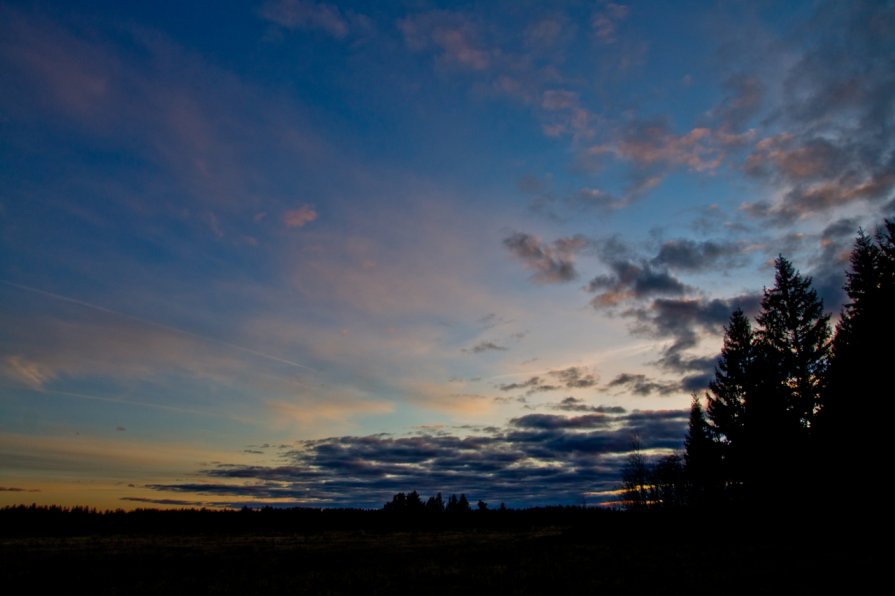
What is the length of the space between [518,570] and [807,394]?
2295 cm

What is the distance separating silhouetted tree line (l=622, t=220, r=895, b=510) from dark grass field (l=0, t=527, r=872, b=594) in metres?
4.16

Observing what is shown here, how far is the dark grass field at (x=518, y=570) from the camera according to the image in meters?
17.2

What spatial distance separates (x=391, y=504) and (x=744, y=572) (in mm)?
192437

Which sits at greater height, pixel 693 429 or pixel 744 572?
pixel 693 429

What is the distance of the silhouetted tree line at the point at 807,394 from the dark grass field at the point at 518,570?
164 inches

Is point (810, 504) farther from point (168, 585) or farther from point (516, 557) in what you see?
point (168, 585)

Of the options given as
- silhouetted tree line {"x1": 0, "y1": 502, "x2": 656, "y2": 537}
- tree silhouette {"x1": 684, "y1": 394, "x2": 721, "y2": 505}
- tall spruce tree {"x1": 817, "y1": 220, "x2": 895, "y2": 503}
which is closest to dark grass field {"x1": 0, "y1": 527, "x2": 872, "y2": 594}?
tall spruce tree {"x1": 817, "y1": 220, "x2": 895, "y2": 503}

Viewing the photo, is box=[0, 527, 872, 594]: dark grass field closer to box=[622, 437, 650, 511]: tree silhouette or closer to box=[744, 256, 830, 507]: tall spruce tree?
box=[744, 256, 830, 507]: tall spruce tree

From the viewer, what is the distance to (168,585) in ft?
70.9

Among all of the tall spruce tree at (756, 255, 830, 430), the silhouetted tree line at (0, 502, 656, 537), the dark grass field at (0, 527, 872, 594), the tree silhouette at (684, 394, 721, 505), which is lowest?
the silhouetted tree line at (0, 502, 656, 537)

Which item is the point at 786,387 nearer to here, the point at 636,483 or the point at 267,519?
the point at 636,483

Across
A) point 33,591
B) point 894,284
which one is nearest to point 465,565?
point 33,591

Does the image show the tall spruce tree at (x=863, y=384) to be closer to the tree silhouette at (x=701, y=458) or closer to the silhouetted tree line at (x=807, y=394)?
the silhouetted tree line at (x=807, y=394)

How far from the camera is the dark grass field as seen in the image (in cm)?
1717
